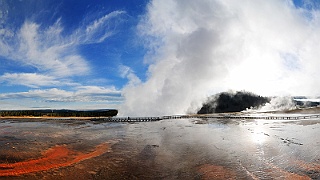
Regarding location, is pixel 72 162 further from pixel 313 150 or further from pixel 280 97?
pixel 280 97

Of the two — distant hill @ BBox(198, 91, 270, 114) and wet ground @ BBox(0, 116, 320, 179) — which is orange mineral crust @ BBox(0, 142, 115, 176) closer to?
wet ground @ BBox(0, 116, 320, 179)

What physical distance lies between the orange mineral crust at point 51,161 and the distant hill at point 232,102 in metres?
72.2

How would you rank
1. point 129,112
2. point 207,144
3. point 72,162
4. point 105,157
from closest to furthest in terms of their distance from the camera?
point 72,162
point 105,157
point 207,144
point 129,112

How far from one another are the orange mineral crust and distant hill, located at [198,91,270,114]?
2844 inches

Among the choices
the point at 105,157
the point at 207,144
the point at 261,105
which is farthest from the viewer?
the point at 261,105

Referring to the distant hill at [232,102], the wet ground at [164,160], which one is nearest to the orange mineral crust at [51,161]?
the wet ground at [164,160]

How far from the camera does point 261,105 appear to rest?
109 metres

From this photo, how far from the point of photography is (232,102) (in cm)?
Result: 10544

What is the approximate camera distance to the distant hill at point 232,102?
9319cm

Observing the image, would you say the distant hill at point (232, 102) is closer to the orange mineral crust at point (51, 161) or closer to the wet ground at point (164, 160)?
the wet ground at point (164, 160)

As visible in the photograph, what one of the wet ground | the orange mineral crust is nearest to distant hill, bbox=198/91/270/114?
the wet ground

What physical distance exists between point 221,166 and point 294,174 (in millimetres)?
3755

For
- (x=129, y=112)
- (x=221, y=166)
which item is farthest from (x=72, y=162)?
(x=129, y=112)

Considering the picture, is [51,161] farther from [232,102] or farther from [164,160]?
[232,102]
